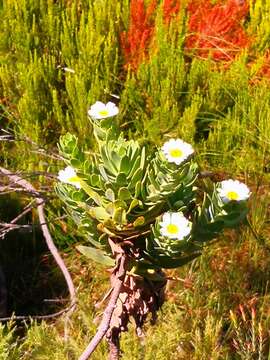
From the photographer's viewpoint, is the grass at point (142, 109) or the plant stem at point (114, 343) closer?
the plant stem at point (114, 343)

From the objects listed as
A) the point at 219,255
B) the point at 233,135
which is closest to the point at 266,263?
the point at 219,255

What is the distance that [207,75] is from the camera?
3260 mm

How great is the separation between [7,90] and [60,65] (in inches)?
11.0

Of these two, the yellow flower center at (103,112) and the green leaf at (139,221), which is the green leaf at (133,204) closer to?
the green leaf at (139,221)

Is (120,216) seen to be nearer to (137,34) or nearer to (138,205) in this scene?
(138,205)

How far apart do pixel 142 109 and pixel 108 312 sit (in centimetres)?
184

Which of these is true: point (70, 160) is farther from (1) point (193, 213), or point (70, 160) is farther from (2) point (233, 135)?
(2) point (233, 135)

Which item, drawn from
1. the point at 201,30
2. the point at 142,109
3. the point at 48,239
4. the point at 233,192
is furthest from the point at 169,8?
the point at 233,192

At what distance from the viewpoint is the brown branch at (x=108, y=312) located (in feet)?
5.02

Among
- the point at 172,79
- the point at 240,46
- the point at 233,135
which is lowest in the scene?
the point at 233,135

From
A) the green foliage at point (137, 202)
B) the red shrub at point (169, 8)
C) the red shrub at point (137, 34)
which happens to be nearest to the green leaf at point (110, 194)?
the green foliage at point (137, 202)

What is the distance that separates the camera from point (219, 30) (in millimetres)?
3520

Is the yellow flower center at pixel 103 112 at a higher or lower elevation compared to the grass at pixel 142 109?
lower

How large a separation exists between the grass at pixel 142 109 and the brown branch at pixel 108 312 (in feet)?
3.02
